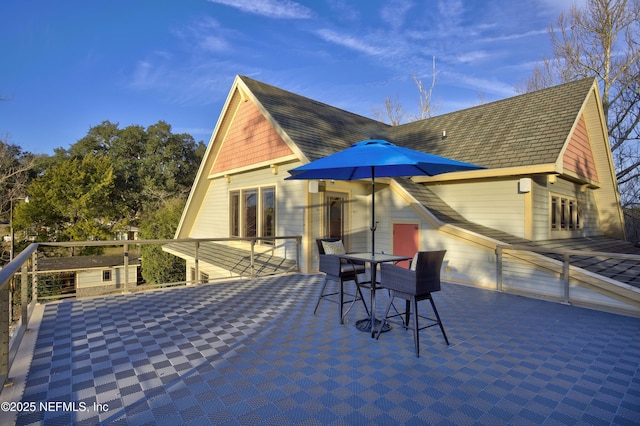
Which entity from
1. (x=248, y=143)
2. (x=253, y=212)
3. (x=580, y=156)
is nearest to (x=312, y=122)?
(x=248, y=143)

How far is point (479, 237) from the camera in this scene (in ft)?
20.9

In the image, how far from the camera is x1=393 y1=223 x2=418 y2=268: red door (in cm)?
767

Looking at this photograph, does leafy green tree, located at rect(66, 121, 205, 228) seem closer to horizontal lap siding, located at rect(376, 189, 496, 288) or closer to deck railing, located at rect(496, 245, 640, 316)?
horizontal lap siding, located at rect(376, 189, 496, 288)

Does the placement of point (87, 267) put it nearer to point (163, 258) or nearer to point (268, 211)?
point (163, 258)

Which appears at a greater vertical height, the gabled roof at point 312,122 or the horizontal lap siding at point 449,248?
the gabled roof at point 312,122

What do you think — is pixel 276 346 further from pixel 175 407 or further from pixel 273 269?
pixel 273 269

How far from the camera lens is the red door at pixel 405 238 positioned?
767 cm

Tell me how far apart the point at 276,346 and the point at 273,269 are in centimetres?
471

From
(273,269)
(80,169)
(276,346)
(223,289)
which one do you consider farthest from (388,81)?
(80,169)

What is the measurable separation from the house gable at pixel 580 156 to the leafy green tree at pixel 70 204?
85.7ft

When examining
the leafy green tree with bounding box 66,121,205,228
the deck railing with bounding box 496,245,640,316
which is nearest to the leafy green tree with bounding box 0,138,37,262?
the leafy green tree with bounding box 66,121,205,228

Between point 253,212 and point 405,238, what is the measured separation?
4.57 meters

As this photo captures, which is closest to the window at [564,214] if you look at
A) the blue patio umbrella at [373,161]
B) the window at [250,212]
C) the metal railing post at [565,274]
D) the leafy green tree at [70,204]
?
the metal railing post at [565,274]

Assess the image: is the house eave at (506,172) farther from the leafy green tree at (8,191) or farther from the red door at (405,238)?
the leafy green tree at (8,191)
